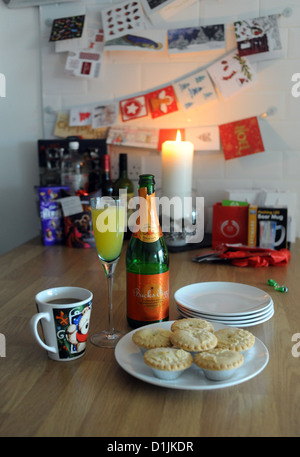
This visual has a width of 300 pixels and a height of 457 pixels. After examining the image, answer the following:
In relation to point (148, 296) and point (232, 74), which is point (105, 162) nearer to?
point (232, 74)

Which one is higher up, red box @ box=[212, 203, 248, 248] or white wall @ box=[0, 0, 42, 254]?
white wall @ box=[0, 0, 42, 254]

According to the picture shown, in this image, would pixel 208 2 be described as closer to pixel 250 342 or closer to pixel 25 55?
pixel 25 55

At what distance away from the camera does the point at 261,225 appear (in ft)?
4.63

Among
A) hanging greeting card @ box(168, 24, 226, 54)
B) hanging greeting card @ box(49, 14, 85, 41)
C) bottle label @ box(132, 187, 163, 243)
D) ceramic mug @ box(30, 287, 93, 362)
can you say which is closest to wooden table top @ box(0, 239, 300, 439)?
ceramic mug @ box(30, 287, 93, 362)

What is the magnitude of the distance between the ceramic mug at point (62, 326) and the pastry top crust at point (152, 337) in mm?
92

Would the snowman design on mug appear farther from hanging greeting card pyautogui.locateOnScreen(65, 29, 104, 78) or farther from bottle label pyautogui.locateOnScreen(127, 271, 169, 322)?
hanging greeting card pyautogui.locateOnScreen(65, 29, 104, 78)

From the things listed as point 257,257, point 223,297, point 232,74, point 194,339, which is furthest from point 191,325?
point 232,74

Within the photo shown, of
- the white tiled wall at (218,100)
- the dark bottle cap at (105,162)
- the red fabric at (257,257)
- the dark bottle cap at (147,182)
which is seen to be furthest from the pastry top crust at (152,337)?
Result: the white tiled wall at (218,100)

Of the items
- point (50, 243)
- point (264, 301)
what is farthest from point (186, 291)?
point (50, 243)

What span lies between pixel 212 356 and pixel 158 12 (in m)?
1.39

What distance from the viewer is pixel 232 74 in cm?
160

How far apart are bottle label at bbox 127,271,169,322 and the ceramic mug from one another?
0.30ft

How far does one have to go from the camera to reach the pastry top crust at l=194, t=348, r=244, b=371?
23.7 inches
